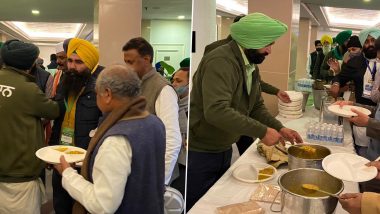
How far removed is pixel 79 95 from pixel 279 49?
2029 millimetres

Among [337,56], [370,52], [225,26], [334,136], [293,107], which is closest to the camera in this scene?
[334,136]

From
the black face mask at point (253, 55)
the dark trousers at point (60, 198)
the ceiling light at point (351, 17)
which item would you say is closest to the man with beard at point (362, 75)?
the black face mask at point (253, 55)

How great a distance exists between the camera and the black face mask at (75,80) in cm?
164

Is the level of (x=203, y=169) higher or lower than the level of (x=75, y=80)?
lower

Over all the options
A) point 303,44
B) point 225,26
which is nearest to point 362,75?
point 225,26

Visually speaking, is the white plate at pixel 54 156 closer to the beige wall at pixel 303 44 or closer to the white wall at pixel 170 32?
the white wall at pixel 170 32

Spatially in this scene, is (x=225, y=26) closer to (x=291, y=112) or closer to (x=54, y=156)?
(x=291, y=112)

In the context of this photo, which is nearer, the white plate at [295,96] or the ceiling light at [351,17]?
the white plate at [295,96]

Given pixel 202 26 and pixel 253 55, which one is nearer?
pixel 253 55

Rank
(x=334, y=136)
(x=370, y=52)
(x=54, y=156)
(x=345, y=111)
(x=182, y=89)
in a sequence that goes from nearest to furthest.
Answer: (x=54, y=156), (x=182, y=89), (x=345, y=111), (x=334, y=136), (x=370, y=52)

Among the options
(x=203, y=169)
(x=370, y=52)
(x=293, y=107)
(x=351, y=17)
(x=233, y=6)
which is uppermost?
(x=351, y=17)

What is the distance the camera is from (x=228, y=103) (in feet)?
4.58

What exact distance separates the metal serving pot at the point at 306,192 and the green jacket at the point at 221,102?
0.98ft

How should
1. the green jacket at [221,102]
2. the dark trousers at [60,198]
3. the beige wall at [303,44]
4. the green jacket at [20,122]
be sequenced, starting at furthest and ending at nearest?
1. the beige wall at [303,44]
2. the dark trousers at [60,198]
3. the green jacket at [20,122]
4. the green jacket at [221,102]
